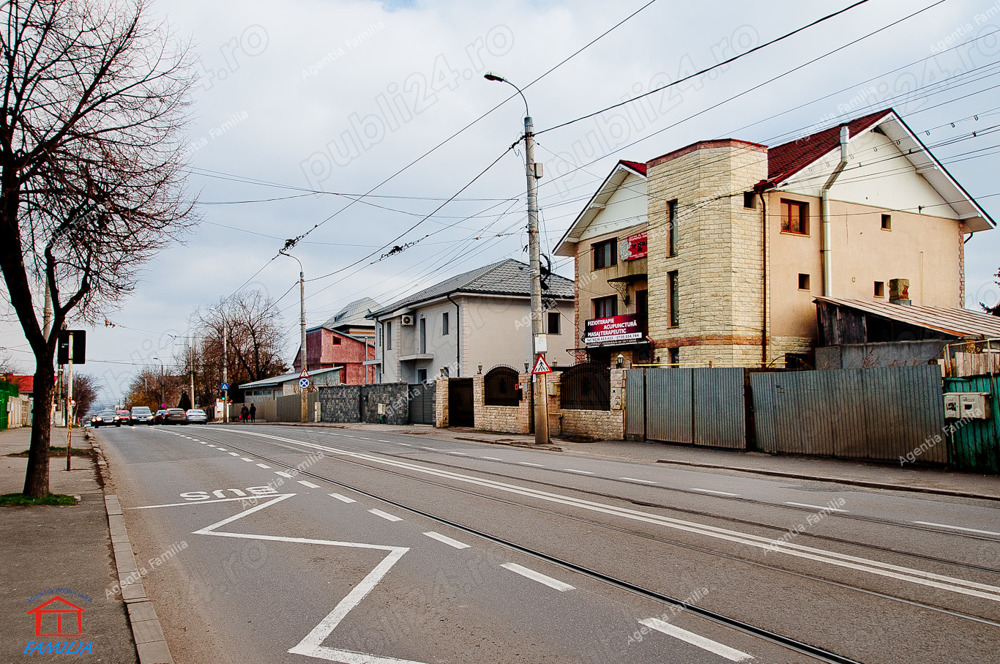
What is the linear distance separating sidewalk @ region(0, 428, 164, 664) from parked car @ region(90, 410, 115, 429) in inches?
1756

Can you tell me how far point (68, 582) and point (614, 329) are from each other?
2602cm

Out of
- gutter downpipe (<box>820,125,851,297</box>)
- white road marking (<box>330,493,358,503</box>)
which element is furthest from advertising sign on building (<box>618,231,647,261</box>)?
white road marking (<box>330,493,358,503</box>)

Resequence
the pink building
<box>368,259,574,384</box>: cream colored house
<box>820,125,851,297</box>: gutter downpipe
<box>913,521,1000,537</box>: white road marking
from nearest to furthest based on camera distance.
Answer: <box>913,521,1000,537</box>: white road marking → <box>820,125,851,297</box>: gutter downpipe → <box>368,259,574,384</box>: cream colored house → the pink building

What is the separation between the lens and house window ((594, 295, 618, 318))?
108 feet

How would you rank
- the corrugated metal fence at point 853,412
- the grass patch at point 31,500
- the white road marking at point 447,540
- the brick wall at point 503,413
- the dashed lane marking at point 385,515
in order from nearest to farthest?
the white road marking at point 447,540 → the dashed lane marking at point 385,515 → the grass patch at point 31,500 → the corrugated metal fence at point 853,412 → the brick wall at point 503,413

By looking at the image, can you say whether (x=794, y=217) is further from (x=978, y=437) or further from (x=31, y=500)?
(x=31, y=500)

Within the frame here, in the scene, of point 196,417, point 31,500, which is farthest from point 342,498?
point 196,417

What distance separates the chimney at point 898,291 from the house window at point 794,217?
13.2 feet

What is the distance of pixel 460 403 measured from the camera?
103 ft

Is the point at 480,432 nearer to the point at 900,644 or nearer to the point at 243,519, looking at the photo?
the point at 243,519

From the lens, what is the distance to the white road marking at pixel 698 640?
4.44 meters

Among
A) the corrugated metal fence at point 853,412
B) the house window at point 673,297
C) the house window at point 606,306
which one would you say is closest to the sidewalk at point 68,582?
the corrugated metal fence at point 853,412

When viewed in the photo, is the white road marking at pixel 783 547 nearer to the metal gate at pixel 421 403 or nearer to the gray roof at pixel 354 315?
the metal gate at pixel 421 403

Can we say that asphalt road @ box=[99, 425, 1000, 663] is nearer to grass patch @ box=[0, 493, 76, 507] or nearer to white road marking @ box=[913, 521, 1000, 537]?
white road marking @ box=[913, 521, 1000, 537]
